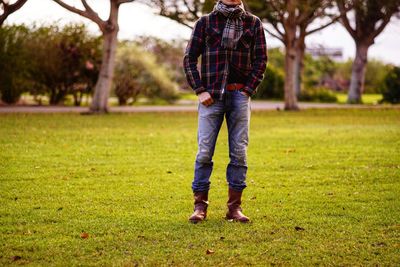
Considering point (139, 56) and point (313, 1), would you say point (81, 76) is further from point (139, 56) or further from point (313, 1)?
point (313, 1)

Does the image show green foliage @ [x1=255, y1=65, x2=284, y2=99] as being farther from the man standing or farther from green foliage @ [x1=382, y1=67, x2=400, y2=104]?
the man standing

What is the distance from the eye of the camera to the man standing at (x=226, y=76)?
6.26 metres

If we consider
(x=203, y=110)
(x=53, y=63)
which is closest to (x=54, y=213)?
(x=203, y=110)

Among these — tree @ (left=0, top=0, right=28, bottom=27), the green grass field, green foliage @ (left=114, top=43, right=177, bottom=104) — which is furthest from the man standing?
green foliage @ (left=114, top=43, right=177, bottom=104)

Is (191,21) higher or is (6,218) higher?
(191,21)

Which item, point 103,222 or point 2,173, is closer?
point 103,222

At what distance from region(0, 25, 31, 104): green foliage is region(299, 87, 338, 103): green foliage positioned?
67.1ft

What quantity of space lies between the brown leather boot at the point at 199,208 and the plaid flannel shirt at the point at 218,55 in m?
1.03

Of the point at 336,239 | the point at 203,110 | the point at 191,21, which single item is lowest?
the point at 336,239

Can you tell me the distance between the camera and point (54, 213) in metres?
6.61

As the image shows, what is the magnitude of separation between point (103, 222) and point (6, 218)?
98cm

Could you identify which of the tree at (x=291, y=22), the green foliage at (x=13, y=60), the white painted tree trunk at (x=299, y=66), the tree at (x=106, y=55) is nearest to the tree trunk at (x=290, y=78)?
the tree at (x=291, y=22)

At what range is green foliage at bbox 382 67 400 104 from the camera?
3681cm

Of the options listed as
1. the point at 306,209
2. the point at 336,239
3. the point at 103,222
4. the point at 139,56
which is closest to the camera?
the point at 336,239
